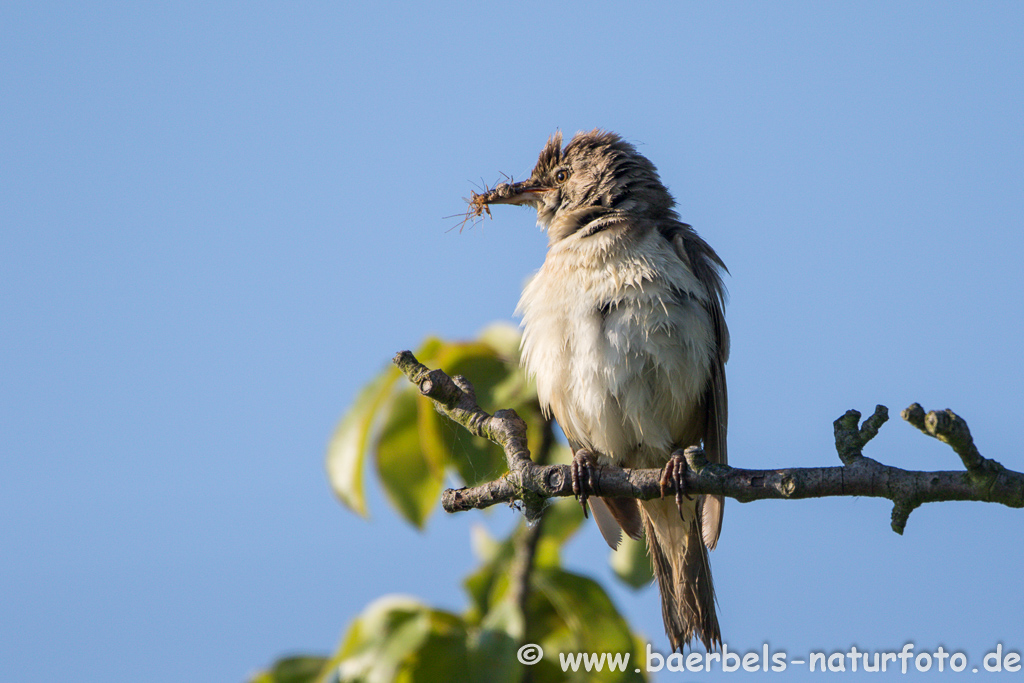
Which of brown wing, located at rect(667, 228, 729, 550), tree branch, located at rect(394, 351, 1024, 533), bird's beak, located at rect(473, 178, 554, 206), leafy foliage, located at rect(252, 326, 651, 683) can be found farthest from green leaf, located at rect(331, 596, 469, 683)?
bird's beak, located at rect(473, 178, 554, 206)

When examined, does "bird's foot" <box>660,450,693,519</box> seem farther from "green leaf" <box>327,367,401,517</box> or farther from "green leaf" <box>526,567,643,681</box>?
"green leaf" <box>327,367,401,517</box>

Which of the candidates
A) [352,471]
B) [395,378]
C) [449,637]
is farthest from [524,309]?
[449,637]

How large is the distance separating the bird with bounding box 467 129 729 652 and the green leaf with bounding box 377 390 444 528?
69 centimetres

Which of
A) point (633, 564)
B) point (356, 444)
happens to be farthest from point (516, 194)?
point (633, 564)

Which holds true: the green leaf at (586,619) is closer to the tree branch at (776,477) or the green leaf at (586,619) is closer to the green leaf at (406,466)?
the green leaf at (406,466)

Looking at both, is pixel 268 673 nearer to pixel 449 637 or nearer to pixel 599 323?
pixel 449 637

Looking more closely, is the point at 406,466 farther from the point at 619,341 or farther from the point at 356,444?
the point at 619,341

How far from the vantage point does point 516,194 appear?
220 inches

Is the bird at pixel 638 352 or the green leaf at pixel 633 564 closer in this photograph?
the bird at pixel 638 352

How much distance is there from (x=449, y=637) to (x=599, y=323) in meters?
1.63

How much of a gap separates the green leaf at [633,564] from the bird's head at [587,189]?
1807 millimetres

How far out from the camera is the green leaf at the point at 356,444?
4.41 metres

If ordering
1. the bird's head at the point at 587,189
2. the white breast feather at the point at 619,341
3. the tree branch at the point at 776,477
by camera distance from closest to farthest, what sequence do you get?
the tree branch at the point at 776,477
the white breast feather at the point at 619,341
the bird's head at the point at 587,189

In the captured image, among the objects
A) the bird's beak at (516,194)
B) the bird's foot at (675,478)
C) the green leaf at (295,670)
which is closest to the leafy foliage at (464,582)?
the green leaf at (295,670)
